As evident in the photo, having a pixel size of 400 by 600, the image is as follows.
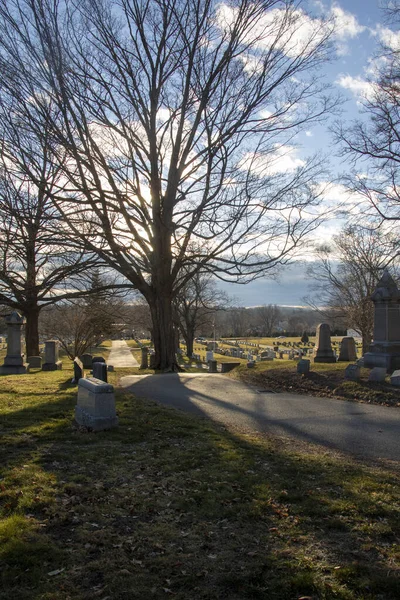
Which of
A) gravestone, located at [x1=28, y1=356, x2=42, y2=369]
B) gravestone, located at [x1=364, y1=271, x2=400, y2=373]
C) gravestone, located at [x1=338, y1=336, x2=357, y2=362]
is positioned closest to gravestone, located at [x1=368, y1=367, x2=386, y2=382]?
gravestone, located at [x1=364, y1=271, x2=400, y2=373]

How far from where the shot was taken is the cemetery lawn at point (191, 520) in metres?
2.94

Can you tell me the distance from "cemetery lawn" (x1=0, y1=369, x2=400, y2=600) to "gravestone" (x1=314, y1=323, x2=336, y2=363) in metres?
14.7

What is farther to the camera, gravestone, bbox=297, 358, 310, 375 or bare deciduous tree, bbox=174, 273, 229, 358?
bare deciduous tree, bbox=174, 273, 229, 358

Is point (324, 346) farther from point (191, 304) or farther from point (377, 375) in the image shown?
point (191, 304)

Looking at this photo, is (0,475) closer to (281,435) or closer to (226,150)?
(281,435)

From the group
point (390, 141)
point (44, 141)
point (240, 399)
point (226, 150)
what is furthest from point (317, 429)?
point (390, 141)

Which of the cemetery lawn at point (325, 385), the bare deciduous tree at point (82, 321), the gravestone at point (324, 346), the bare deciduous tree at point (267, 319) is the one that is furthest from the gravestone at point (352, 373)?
the bare deciduous tree at point (267, 319)

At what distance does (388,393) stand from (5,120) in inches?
492

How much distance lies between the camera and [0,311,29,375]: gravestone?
68.9ft

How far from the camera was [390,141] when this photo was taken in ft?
59.8

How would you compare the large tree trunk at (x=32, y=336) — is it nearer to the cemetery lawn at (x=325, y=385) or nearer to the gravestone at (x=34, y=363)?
the gravestone at (x=34, y=363)

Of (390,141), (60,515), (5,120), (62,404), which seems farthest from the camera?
(390,141)

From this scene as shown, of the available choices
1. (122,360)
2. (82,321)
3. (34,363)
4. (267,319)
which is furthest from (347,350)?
(267,319)

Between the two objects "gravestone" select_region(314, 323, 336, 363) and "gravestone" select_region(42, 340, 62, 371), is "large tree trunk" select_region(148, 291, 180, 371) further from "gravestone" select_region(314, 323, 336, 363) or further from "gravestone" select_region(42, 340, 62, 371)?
"gravestone" select_region(314, 323, 336, 363)
